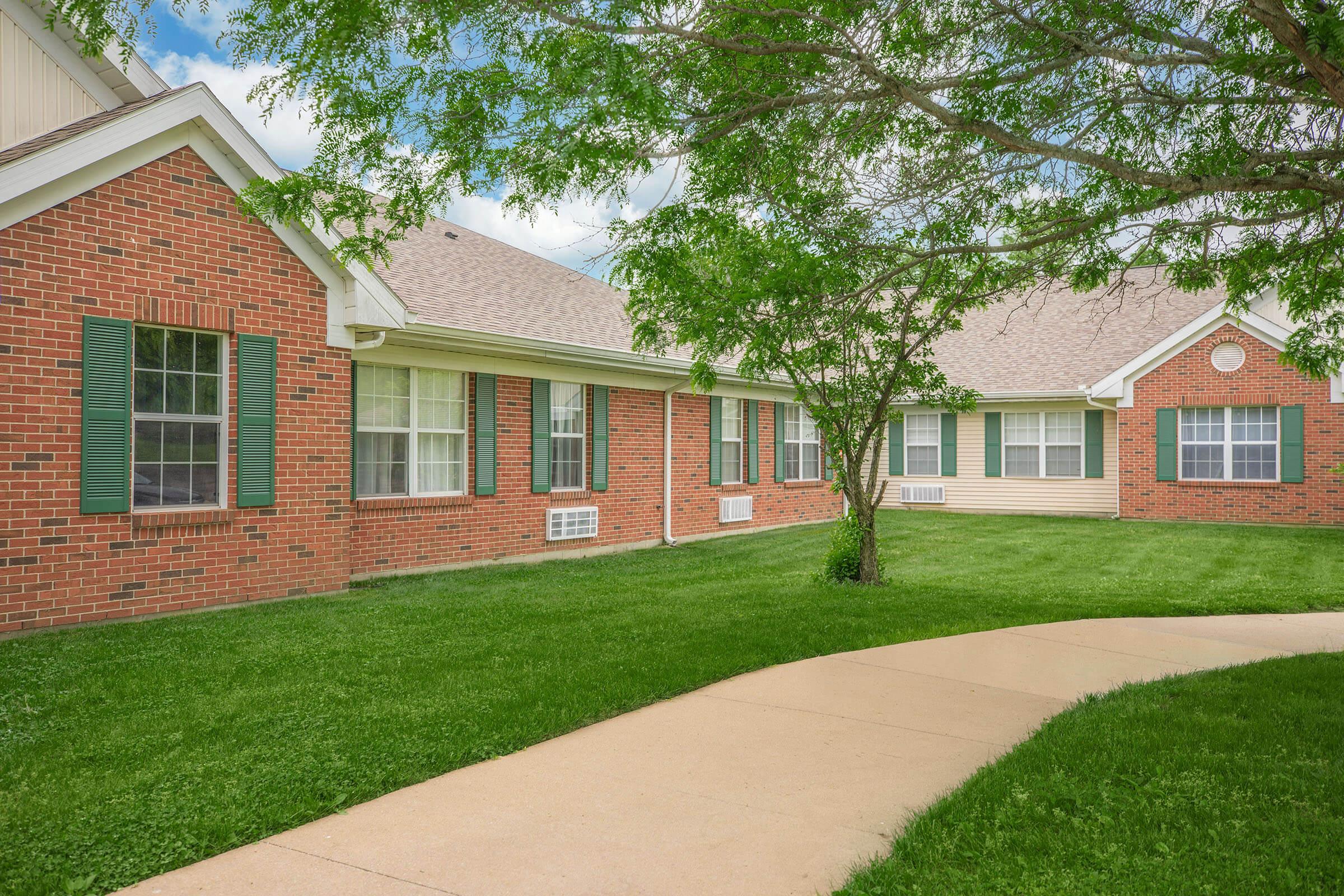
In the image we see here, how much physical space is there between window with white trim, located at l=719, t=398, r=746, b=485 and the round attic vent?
10527 millimetres

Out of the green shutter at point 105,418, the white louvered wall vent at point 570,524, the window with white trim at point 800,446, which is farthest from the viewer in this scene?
the window with white trim at point 800,446

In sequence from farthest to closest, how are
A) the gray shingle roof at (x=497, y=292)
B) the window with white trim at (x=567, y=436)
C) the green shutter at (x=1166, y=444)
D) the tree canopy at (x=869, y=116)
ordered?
1. the green shutter at (x=1166, y=444)
2. the window with white trim at (x=567, y=436)
3. the gray shingle roof at (x=497, y=292)
4. the tree canopy at (x=869, y=116)

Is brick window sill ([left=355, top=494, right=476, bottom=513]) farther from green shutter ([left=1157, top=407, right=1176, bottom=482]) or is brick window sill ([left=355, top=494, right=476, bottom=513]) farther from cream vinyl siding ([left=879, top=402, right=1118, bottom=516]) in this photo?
green shutter ([left=1157, top=407, right=1176, bottom=482])

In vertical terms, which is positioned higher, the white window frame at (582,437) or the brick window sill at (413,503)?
the white window frame at (582,437)

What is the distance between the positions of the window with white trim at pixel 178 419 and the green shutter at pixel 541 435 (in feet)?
15.6

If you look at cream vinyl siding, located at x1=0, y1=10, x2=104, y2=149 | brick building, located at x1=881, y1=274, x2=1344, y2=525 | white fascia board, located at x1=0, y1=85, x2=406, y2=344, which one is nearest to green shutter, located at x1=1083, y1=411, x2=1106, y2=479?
brick building, located at x1=881, y1=274, x2=1344, y2=525

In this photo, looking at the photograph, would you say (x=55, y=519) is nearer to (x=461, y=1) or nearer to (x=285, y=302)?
(x=285, y=302)

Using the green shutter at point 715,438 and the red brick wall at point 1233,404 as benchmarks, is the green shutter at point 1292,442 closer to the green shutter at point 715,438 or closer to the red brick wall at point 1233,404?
the red brick wall at point 1233,404

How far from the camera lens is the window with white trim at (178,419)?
8555mm

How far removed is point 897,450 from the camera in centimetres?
2486

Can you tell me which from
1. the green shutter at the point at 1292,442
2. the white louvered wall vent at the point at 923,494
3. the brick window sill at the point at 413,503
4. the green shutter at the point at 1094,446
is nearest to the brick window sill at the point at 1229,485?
the green shutter at the point at 1292,442

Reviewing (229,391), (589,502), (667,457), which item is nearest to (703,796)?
(229,391)

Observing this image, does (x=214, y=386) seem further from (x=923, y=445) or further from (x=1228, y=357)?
(x=1228, y=357)

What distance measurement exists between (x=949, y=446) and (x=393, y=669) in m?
19.8
